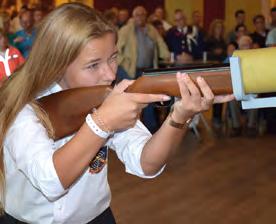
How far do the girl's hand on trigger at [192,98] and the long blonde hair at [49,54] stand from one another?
284 millimetres

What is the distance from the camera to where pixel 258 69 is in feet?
3.05

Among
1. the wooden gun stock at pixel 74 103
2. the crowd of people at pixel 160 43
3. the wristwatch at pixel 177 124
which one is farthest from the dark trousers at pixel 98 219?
the crowd of people at pixel 160 43

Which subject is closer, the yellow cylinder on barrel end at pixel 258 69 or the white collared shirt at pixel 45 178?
the yellow cylinder on barrel end at pixel 258 69

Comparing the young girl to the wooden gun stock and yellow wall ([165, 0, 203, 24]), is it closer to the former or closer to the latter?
the wooden gun stock

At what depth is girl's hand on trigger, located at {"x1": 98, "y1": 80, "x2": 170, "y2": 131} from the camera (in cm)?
116

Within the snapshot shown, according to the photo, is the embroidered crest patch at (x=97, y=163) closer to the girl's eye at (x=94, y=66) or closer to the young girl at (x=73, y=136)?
the young girl at (x=73, y=136)

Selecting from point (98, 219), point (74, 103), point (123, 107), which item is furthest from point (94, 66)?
point (98, 219)

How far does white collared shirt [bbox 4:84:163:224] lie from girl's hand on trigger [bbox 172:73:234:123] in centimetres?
26

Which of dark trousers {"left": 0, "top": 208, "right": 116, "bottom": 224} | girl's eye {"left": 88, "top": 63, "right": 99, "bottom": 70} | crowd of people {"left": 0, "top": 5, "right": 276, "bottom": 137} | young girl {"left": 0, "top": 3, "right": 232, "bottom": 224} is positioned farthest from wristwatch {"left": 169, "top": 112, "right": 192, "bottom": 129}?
crowd of people {"left": 0, "top": 5, "right": 276, "bottom": 137}

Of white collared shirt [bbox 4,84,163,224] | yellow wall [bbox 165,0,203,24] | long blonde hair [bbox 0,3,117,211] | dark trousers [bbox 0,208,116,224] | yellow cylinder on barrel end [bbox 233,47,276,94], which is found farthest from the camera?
yellow wall [bbox 165,0,203,24]

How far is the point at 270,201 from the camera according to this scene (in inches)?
141

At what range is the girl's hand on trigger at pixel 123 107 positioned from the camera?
1155 millimetres

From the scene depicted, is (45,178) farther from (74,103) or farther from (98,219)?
(98,219)

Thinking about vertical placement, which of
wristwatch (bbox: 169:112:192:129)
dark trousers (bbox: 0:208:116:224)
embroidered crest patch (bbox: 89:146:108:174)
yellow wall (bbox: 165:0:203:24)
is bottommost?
yellow wall (bbox: 165:0:203:24)
